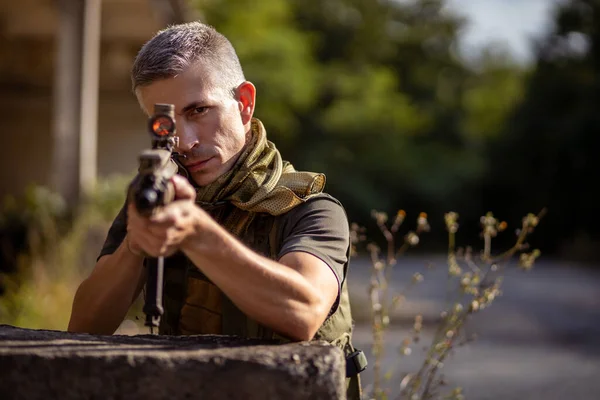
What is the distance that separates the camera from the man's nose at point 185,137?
7.77ft

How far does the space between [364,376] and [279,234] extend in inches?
169

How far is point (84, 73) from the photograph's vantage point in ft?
29.8

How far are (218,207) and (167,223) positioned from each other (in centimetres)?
74

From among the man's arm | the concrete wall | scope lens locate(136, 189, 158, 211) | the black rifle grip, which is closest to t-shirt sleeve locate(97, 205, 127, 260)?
the man's arm

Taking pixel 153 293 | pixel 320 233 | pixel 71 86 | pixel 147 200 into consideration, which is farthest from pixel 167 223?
pixel 71 86

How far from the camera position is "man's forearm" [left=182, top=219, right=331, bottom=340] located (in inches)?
75.0

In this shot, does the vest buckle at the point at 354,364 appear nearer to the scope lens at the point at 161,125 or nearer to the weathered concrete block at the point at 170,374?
the weathered concrete block at the point at 170,374

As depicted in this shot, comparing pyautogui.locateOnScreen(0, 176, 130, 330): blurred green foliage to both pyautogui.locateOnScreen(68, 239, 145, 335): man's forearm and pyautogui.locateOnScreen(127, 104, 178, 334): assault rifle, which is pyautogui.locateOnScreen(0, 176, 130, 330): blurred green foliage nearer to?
pyautogui.locateOnScreen(68, 239, 145, 335): man's forearm

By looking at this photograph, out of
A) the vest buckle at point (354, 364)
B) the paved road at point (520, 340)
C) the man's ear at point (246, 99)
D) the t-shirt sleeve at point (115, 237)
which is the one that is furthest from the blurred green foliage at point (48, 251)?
the vest buckle at point (354, 364)

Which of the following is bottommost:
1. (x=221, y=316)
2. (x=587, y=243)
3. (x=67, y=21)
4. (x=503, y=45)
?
(x=221, y=316)

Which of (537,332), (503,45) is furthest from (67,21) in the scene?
(503,45)

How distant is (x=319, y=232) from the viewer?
227 centimetres

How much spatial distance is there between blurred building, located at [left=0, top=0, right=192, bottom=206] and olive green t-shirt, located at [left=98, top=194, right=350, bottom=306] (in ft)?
22.8

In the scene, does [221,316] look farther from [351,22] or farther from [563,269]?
[351,22]
